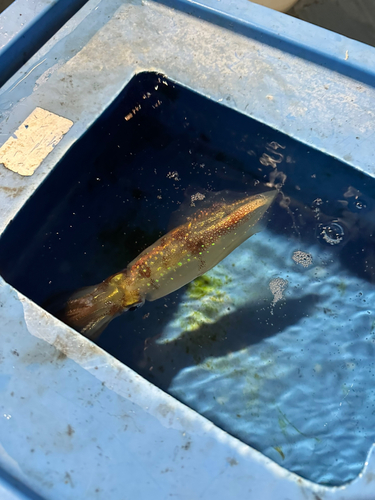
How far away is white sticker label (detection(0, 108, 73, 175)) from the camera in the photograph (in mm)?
1793

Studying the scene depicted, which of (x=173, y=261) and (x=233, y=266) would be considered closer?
(x=173, y=261)

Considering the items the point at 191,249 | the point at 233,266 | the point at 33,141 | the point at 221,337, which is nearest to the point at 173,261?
the point at 191,249

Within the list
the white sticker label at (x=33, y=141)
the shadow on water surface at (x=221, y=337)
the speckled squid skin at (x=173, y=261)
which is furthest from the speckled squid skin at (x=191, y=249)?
the white sticker label at (x=33, y=141)

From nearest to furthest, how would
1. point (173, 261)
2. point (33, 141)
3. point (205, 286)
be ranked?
point (33, 141) → point (173, 261) → point (205, 286)

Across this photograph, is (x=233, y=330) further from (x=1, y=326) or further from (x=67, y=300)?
(x=1, y=326)

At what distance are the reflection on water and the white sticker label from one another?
0.40ft

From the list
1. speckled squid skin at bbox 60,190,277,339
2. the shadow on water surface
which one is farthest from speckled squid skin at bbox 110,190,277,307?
the shadow on water surface

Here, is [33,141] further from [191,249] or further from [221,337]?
[221,337]

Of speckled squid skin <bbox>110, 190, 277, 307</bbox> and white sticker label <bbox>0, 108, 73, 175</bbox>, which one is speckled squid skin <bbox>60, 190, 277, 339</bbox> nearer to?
speckled squid skin <bbox>110, 190, 277, 307</bbox>

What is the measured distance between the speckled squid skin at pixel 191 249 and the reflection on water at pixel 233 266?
0.31 ft

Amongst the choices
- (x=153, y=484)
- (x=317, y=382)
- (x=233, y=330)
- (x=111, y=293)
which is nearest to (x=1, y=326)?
(x=111, y=293)

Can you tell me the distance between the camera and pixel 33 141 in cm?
184

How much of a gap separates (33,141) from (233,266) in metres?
1.51

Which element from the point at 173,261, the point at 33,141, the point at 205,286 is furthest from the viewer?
the point at 205,286
